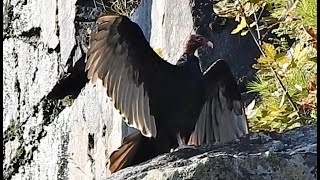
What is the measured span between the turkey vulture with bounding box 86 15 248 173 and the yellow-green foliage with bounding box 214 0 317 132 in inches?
5.1

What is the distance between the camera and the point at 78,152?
4.64 metres

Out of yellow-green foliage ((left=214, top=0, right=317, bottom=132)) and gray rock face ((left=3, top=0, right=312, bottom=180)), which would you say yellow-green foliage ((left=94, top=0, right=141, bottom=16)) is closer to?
gray rock face ((left=3, top=0, right=312, bottom=180))

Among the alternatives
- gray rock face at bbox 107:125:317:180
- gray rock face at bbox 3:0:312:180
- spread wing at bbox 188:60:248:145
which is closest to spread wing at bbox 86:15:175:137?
spread wing at bbox 188:60:248:145

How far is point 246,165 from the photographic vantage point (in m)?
2.19

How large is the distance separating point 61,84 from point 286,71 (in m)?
1.76

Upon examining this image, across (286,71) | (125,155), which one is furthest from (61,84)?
(286,71)

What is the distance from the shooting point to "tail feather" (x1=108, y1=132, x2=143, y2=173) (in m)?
3.36

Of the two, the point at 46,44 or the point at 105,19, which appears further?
the point at 46,44

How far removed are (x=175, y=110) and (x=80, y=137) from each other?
4.28 feet

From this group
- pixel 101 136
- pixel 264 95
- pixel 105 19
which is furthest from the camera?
pixel 101 136

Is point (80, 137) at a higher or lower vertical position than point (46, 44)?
lower

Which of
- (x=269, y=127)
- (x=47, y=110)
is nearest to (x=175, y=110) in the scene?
(x=269, y=127)

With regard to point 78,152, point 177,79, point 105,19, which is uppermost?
point 105,19

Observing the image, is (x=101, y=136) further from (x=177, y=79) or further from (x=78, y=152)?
(x=177, y=79)
